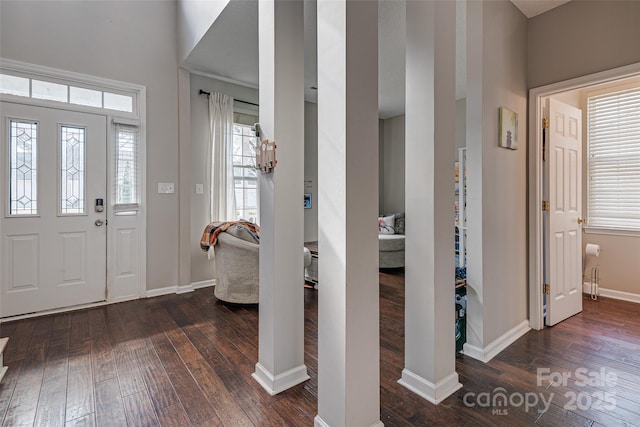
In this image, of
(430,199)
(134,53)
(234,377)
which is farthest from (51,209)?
(430,199)

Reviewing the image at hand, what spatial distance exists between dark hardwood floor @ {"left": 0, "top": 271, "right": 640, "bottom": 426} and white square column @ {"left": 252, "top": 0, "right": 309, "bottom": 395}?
0.68ft

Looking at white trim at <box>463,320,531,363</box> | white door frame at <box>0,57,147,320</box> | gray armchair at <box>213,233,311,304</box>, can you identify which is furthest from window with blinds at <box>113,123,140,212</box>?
white trim at <box>463,320,531,363</box>

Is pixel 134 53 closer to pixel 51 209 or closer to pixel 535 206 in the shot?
pixel 51 209

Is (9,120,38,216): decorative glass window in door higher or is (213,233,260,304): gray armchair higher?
(9,120,38,216): decorative glass window in door

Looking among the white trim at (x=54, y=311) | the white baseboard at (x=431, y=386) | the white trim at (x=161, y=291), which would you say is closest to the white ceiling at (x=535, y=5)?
the white baseboard at (x=431, y=386)

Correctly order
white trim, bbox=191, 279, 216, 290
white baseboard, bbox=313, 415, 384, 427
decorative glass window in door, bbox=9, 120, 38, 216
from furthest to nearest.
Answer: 1. white trim, bbox=191, 279, 216, 290
2. decorative glass window in door, bbox=9, 120, 38, 216
3. white baseboard, bbox=313, 415, 384, 427

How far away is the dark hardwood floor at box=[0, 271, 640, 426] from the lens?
158 cm

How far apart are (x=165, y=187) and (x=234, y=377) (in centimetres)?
251

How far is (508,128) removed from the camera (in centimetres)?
237

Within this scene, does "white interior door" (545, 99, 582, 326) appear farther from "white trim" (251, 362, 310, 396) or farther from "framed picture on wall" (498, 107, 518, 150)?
"white trim" (251, 362, 310, 396)

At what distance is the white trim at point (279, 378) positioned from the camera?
1770 mm

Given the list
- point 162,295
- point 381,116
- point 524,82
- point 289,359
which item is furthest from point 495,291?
point 381,116

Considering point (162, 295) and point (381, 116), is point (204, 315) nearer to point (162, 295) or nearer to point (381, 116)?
point (162, 295)

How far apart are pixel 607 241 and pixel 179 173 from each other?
504 cm
